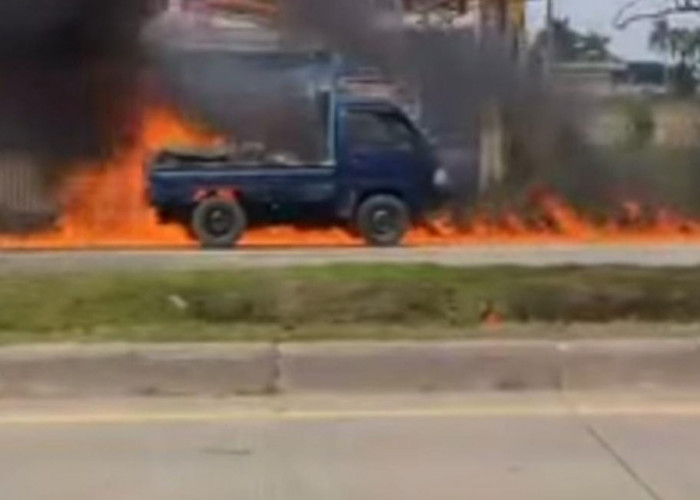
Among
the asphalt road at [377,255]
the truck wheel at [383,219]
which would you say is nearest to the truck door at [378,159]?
the truck wheel at [383,219]

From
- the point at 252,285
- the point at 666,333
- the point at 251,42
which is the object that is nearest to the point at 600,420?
the point at 666,333

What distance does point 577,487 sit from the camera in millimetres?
6688

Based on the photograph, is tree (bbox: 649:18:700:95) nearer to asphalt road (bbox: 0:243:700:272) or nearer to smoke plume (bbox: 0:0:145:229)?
asphalt road (bbox: 0:243:700:272)

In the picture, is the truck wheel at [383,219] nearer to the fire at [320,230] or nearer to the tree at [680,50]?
the fire at [320,230]

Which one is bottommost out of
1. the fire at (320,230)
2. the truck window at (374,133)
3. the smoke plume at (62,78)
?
the fire at (320,230)

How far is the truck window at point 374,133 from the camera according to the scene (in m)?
21.3

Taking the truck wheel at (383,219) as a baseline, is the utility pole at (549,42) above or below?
above

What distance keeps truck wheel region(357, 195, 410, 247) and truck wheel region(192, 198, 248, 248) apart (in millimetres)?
1478

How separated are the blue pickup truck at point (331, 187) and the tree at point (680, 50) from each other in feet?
9.69

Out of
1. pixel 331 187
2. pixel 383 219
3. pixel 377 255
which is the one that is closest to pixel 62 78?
pixel 377 255

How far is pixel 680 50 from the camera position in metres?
20.9

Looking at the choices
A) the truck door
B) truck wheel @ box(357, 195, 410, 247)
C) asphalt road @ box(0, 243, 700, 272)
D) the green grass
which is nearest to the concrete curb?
the green grass

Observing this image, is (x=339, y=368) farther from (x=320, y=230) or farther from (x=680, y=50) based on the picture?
(x=320, y=230)

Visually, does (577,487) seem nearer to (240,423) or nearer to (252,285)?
(240,423)
